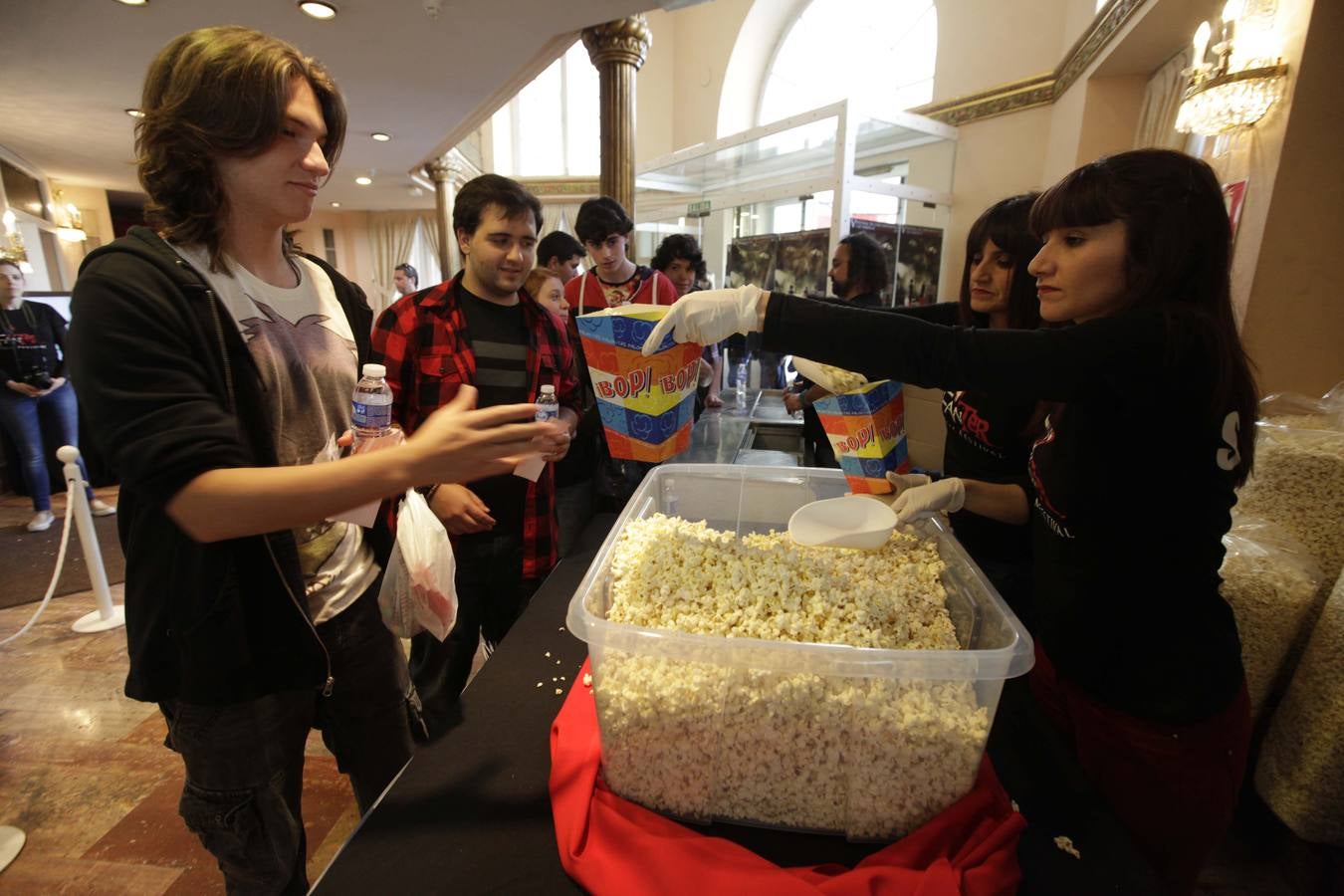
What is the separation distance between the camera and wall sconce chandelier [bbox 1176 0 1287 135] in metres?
1.79

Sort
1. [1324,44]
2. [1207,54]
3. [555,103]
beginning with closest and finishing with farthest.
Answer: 1. [1324,44]
2. [1207,54]
3. [555,103]

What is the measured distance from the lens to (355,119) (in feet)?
17.3

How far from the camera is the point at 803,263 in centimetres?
448

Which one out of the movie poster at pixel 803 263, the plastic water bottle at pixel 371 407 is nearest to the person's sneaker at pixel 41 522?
the plastic water bottle at pixel 371 407

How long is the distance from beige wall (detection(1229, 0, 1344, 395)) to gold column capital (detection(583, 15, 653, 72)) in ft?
8.75

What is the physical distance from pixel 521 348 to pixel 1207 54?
2555 millimetres

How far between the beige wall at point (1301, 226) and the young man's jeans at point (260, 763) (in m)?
2.43

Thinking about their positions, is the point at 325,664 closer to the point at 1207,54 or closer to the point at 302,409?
the point at 302,409

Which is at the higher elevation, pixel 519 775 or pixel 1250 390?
pixel 1250 390

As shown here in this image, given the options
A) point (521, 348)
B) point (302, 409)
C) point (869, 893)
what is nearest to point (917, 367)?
point (869, 893)

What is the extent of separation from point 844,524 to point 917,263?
4.35 m

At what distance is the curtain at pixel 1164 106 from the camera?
2.88m

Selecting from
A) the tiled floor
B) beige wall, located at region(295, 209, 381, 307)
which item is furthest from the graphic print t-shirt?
beige wall, located at region(295, 209, 381, 307)

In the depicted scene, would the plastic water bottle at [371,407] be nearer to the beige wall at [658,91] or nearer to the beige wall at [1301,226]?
the beige wall at [1301,226]
